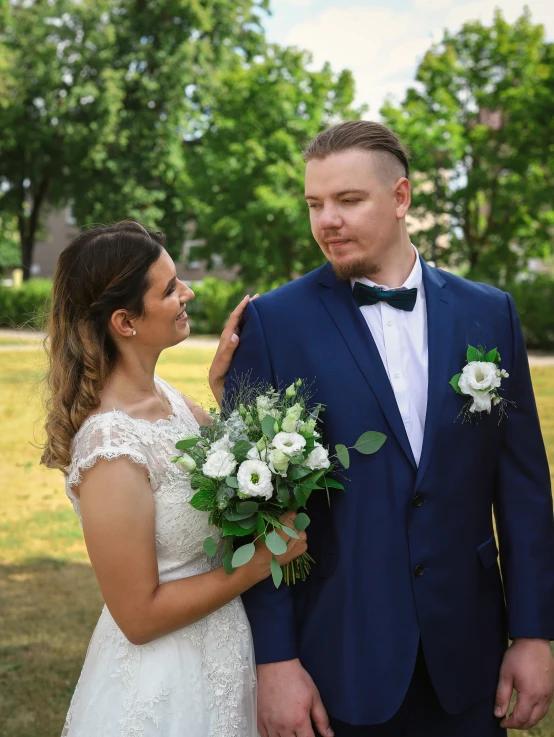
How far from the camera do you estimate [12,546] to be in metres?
8.40

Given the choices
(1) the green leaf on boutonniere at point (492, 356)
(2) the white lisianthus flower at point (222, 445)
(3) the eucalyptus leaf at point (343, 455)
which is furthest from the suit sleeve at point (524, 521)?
(2) the white lisianthus flower at point (222, 445)

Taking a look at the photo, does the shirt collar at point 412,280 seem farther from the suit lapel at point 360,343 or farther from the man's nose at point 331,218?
the man's nose at point 331,218

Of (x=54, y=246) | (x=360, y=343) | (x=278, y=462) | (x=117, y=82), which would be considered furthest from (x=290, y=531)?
(x=54, y=246)

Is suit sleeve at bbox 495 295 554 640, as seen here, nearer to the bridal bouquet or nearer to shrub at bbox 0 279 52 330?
the bridal bouquet

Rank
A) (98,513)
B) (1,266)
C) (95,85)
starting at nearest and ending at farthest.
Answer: (98,513)
(95,85)
(1,266)

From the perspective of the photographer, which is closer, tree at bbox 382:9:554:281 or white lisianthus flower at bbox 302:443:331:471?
white lisianthus flower at bbox 302:443:331:471

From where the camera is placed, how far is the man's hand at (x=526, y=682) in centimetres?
293

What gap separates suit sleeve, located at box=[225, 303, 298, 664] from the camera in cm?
278

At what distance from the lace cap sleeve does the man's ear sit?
4.07 ft

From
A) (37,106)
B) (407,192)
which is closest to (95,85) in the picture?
(37,106)

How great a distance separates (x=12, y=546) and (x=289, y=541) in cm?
644

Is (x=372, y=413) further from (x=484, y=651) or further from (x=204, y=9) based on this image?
(x=204, y=9)

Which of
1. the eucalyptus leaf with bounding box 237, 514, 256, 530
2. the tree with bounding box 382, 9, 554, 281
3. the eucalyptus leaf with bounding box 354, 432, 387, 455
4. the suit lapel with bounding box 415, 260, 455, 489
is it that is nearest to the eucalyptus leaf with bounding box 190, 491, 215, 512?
the eucalyptus leaf with bounding box 237, 514, 256, 530

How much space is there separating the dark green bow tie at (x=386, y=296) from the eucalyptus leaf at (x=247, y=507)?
883 millimetres
